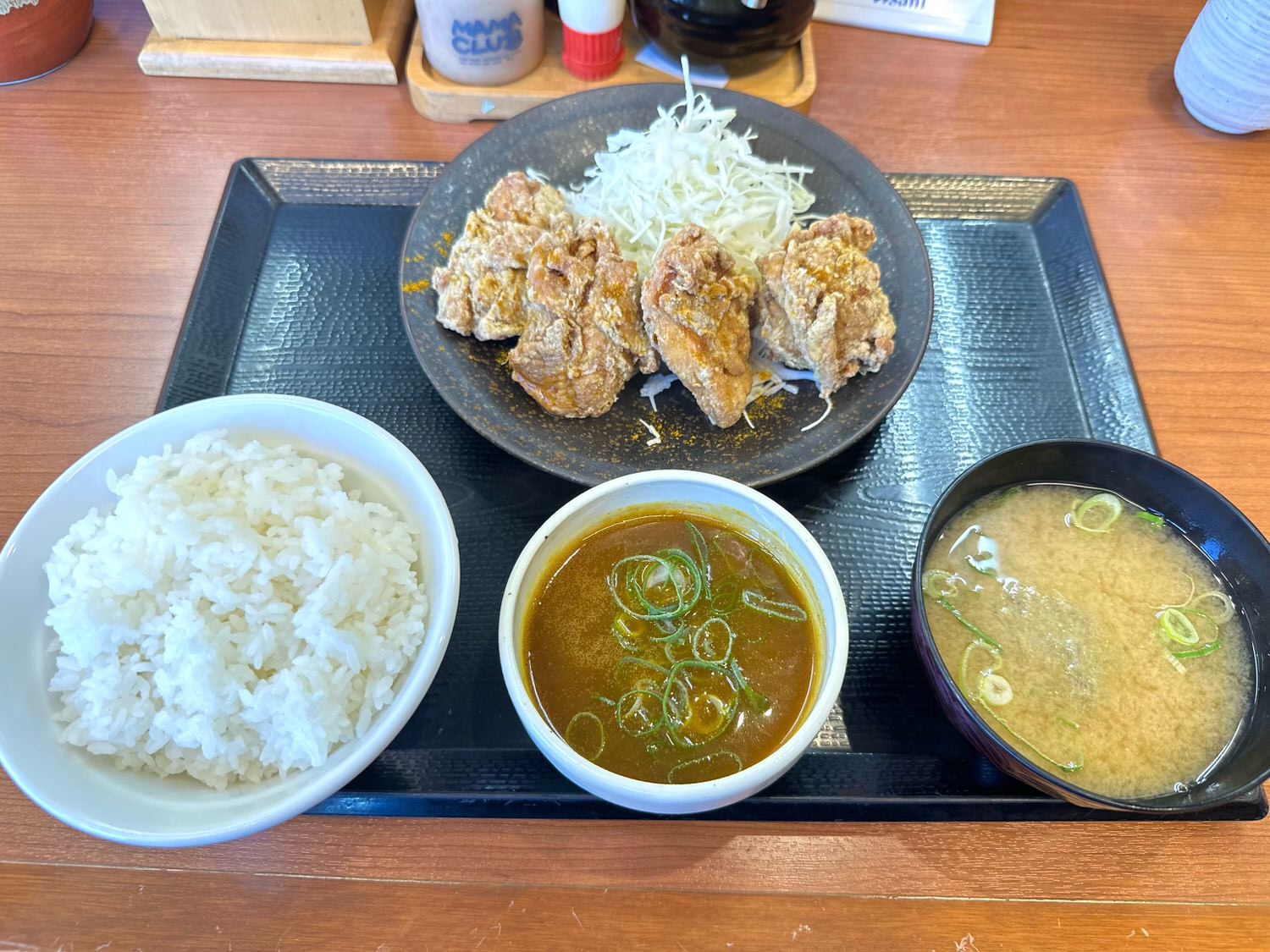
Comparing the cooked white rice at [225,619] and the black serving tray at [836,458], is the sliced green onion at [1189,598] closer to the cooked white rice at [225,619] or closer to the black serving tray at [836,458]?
the black serving tray at [836,458]

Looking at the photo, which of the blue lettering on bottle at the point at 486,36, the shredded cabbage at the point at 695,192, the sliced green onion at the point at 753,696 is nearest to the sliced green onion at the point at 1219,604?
the sliced green onion at the point at 753,696

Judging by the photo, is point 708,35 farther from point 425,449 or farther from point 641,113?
point 425,449

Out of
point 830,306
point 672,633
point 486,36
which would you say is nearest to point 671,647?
point 672,633

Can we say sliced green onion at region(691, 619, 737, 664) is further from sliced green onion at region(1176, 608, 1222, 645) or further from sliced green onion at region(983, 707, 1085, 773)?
sliced green onion at region(1176, 608, 1222, 645)

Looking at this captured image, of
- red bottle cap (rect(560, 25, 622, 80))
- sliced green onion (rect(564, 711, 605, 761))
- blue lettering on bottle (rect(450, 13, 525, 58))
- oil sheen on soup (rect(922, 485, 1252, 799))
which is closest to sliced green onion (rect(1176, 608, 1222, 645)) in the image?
oil sheen on soup (rect(922, 485, 1252, 799))

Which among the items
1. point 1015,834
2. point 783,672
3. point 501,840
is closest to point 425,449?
point 501,840
